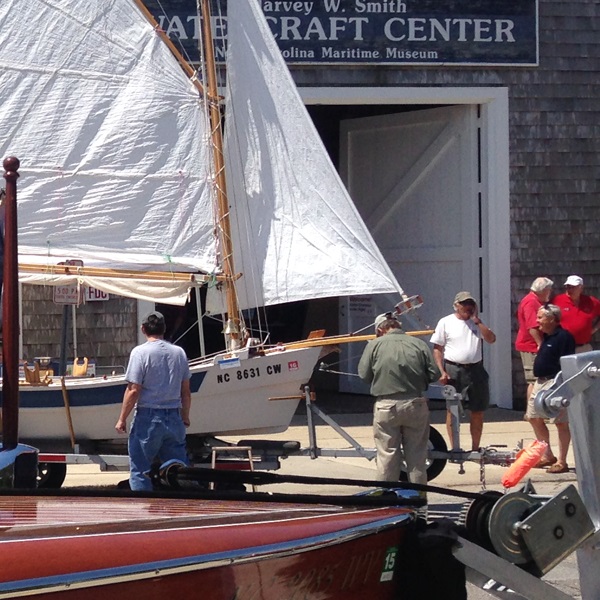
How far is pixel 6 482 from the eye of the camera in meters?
4.36

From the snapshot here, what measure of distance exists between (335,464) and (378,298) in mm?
4359

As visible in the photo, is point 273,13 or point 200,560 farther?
point 273,13

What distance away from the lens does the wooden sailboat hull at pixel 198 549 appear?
3.19 m

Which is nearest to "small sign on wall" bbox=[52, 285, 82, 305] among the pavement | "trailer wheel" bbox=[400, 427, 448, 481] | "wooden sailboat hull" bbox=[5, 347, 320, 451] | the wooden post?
"wooden sailboat hull" bbox=[5, 347, 320, 451]

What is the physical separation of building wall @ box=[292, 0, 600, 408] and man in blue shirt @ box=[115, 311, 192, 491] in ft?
23.2

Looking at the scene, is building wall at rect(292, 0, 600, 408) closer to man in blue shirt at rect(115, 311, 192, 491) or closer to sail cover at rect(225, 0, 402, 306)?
sail cover at rect(225, 0, 402, 306)

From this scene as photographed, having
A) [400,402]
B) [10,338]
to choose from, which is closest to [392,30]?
[400,402]

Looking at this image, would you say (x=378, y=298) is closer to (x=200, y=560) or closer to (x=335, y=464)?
(x=335, y=464)

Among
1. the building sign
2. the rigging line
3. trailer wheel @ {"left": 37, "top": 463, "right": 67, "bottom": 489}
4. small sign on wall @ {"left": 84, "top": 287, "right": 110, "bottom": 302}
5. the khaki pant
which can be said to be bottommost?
trailer wheel @ {"left": 37, "top": 463, "right": 67, "bottom": 489}

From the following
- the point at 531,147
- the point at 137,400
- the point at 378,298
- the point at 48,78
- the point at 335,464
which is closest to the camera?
the point at 137,400

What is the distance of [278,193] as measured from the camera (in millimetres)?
9812

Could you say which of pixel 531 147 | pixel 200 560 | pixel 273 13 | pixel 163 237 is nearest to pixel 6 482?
pixel 200 560

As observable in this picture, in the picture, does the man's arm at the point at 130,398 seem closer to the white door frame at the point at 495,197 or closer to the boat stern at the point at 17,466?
the boat stern at the point at 17,466

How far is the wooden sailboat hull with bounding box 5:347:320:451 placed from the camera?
869 centimetres
